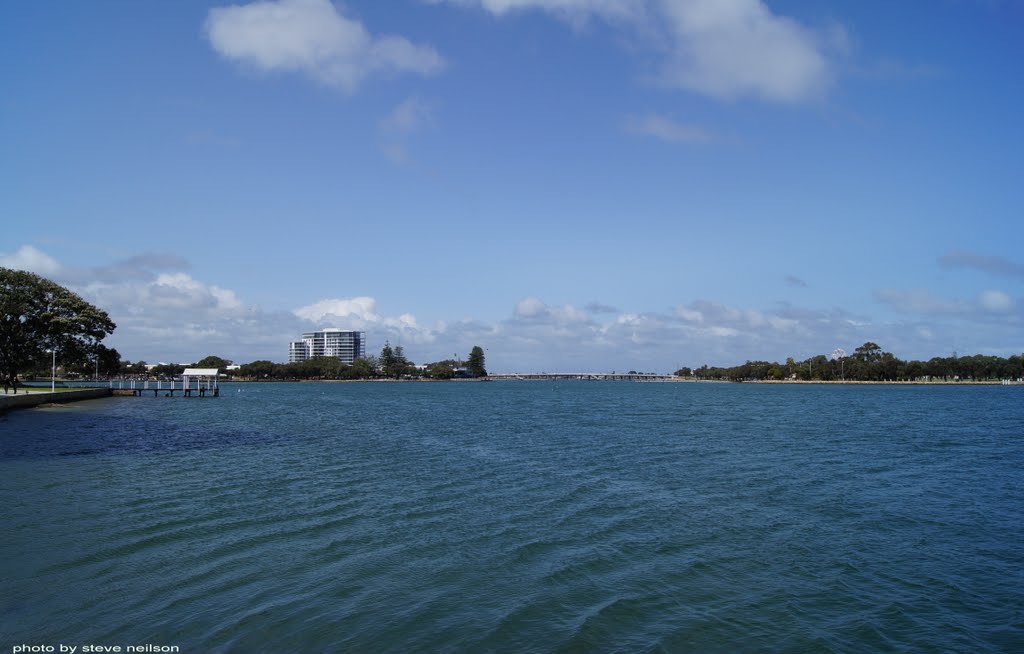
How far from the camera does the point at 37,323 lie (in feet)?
221

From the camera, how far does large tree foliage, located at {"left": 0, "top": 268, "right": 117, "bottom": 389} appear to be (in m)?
64.2

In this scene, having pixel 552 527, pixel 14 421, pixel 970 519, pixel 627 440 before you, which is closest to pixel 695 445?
pixel 627 440

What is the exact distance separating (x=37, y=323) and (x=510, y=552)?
7324 centimetres

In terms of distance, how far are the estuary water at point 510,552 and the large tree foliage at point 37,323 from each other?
46160mm

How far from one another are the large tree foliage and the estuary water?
1817 inches

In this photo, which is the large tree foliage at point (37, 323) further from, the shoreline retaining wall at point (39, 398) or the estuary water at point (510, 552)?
the estuary water at point (510, 552)

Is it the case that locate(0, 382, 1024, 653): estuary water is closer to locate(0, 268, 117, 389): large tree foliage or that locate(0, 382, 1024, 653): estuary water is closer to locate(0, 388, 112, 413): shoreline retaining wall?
locate(0, 388, 112, 413): shoreline retaining wall

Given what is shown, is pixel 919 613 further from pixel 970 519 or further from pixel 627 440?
pixel 627 440

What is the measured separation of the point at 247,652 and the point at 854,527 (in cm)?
1409

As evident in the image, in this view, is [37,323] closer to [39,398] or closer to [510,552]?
[39,398]

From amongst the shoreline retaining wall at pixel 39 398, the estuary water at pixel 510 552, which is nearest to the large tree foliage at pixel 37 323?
the shoreline retaining wall at pixel 39 398

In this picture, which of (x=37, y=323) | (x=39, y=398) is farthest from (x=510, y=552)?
(x=37, y=323)

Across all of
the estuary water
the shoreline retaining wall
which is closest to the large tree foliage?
the shoreline retaining wall

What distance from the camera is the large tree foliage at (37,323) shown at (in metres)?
64.2
